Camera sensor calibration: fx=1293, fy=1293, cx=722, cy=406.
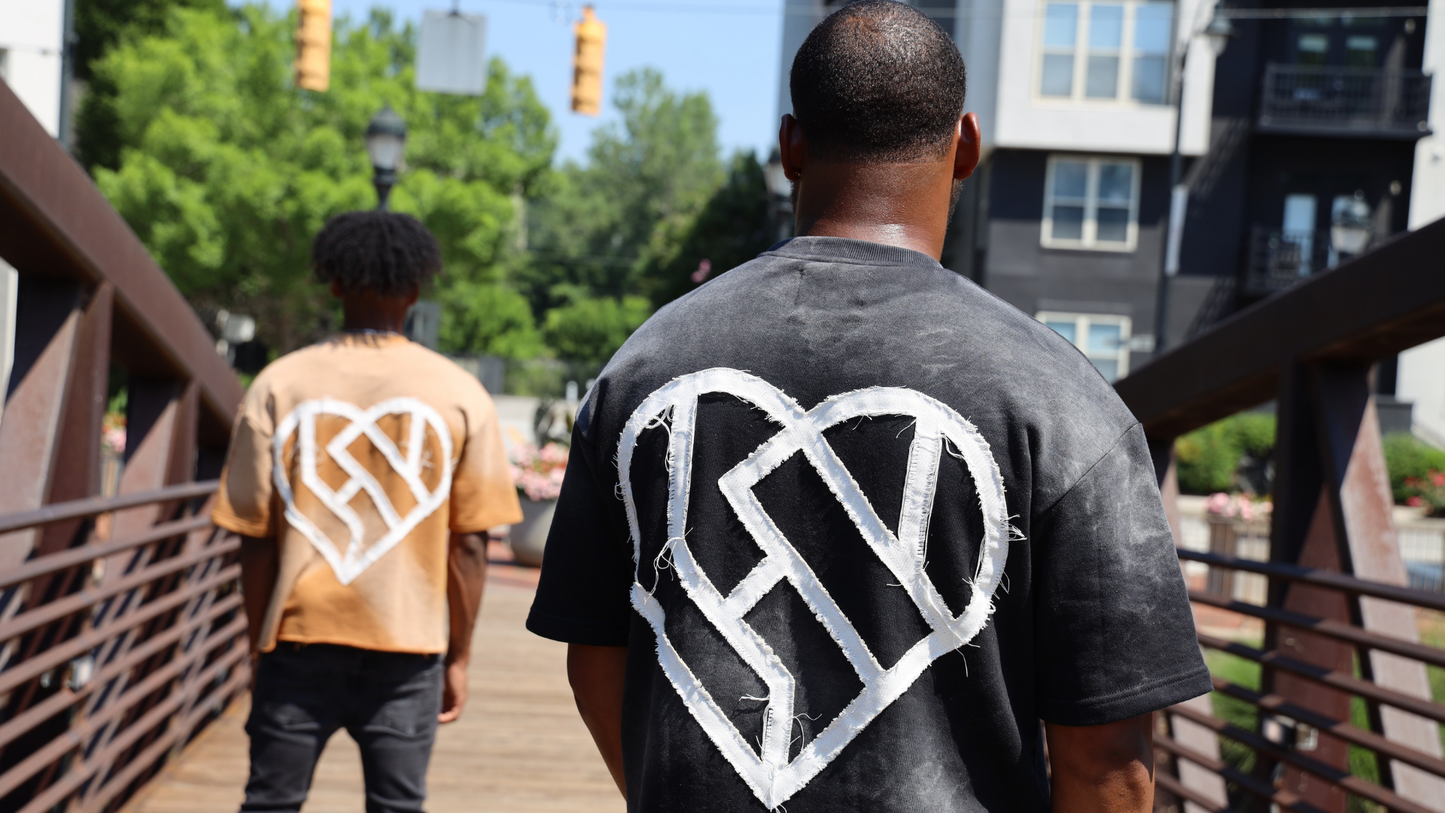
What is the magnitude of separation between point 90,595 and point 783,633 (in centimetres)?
301

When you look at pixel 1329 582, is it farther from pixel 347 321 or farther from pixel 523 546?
pixel 523 546

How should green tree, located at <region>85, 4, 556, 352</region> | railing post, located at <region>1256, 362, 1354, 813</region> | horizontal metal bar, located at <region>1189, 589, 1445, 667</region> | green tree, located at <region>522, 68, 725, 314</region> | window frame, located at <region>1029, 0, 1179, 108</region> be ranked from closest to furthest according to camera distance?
horizontal metal bar, located at <region>1189, 589, 1445, 667</region> < railing post, located at <region>1256, 362, 1354, 813</region> < window frame, located at <region>1029, 0, 1179, 108</region> < green tree, located at <region>85, 4, 556, 352</region> < green tree, located at <region>522, 68, 725, 314</region>

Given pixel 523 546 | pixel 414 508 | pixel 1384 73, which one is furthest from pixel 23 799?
pixel 1384 73

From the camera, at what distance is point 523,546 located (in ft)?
41.6

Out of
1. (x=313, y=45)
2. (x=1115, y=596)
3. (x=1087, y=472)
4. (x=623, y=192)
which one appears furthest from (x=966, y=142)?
(x=623, y=192)

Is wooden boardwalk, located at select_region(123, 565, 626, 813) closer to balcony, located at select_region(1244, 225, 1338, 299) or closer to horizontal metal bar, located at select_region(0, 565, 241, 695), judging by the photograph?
horizontal metal bar, located at select_region(0, 565, 241, 695)

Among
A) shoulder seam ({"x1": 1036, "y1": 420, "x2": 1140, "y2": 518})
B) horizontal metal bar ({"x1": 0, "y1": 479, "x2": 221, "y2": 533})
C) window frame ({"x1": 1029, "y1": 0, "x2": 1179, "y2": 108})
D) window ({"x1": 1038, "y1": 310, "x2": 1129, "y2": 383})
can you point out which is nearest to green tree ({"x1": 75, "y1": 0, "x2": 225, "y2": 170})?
window frame ({"x1": 1029, "y1": 0, "x2": 1179, "y2": 108})

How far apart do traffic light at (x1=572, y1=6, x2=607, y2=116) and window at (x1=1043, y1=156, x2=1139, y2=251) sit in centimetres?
1385

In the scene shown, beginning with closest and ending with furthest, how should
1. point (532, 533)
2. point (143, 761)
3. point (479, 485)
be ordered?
point (479, 485), point (143, 761), point (532, 533)

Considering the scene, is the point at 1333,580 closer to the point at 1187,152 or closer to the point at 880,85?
the point at 880,85

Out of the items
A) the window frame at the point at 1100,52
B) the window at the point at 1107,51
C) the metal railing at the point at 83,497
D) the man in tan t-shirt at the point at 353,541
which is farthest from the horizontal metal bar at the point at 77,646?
the window at the point at 1107,51

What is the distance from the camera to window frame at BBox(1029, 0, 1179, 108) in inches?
961

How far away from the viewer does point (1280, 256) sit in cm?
2520

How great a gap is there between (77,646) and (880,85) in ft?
10.5
